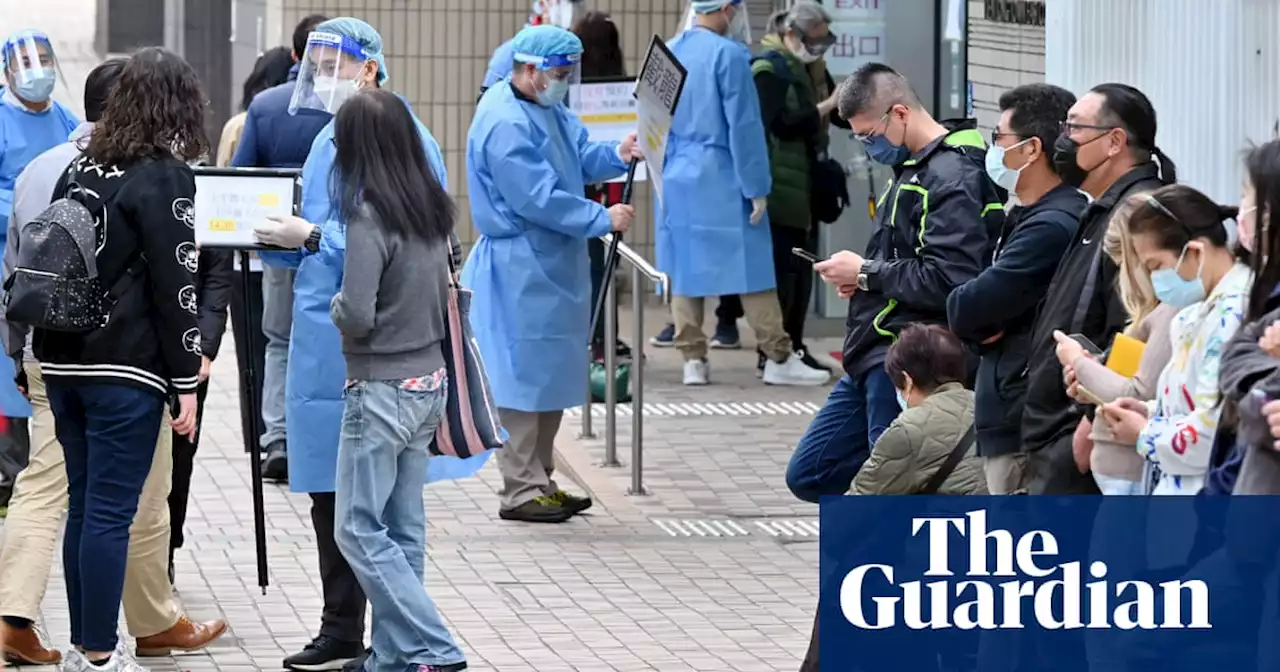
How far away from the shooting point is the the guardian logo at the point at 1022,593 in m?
4.77

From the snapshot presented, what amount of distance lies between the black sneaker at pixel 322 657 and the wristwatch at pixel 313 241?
122 centimetres

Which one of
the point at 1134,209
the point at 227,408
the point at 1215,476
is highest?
the point at 1134,209

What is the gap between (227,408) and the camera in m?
12.4

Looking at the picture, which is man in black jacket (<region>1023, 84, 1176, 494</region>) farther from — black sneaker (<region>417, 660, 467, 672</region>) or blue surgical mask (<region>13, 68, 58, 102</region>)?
blue surgical mask (<region>13, 68, 58, 102</region>)

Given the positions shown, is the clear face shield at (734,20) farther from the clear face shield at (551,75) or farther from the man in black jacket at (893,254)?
the man in black jacket at (893,254)

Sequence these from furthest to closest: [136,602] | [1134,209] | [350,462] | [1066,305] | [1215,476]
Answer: [136,602] → [350,462] → [1066,305] → [1134,209] → [1215,476]

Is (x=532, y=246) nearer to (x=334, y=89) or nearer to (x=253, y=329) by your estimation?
(x=253, y=329)

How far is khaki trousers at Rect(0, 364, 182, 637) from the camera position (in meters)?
7.43

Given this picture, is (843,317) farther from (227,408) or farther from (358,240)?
(358,240)

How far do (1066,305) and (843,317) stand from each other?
8.45 metres

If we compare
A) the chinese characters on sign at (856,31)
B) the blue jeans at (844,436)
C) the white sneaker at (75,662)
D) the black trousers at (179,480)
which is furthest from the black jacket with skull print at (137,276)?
the chinese characters on sign at (856,31)

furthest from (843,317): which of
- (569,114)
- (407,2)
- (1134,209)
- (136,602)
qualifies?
(1134,209)

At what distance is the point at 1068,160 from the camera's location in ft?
21.4

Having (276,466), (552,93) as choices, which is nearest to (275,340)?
(276,466)
